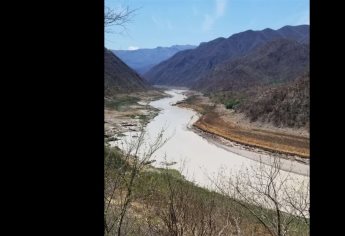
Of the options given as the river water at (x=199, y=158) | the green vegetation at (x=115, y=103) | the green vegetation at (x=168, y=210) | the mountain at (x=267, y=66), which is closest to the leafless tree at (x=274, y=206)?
the green vegetation at (x=168, y=210)

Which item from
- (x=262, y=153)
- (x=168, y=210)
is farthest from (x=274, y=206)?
(x=262, y=153)

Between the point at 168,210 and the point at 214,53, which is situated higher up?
the point at 214,53

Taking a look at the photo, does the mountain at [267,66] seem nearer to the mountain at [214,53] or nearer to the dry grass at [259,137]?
the dry grass at [259,137]

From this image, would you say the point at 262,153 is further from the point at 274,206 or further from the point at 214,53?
the point at 214,53
